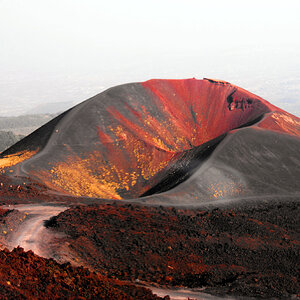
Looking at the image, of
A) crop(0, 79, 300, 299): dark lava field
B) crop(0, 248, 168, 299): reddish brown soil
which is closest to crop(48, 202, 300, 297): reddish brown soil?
crop(0, 79, 300, 299): dark lava field

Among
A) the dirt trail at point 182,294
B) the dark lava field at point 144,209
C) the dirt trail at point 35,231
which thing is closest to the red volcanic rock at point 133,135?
the dark lava field at point 144,209

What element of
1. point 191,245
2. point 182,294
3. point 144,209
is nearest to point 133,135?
point 144,209

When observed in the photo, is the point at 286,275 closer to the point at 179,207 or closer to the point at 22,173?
the point at 179,207

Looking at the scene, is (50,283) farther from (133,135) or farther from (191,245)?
(133,135)

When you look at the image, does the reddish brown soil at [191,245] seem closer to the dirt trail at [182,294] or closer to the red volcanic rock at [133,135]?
the dirt trail at [182,294]

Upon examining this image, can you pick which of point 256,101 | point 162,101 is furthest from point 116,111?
point 256,101

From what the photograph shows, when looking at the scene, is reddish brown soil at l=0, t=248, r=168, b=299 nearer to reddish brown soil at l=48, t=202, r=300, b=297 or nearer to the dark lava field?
the dark lava field
